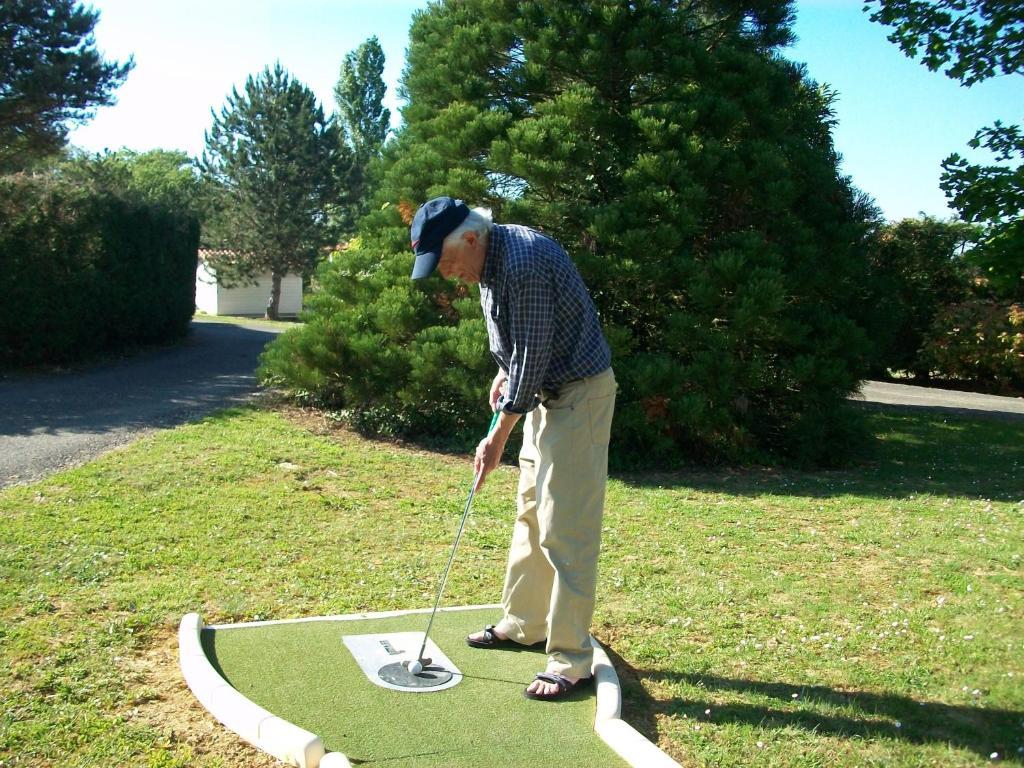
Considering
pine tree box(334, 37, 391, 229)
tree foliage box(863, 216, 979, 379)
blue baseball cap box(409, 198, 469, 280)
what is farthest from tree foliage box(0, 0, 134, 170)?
pine tree box(334, 37, 391, 229)

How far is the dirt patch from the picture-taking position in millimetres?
3170

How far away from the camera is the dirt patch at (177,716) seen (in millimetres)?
3170

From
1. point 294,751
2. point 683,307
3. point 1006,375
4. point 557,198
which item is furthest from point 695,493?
point 1006,375

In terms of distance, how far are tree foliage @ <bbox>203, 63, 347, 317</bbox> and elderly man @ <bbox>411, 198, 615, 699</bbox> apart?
29.8m

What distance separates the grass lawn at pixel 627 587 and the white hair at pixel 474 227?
6.54 ft

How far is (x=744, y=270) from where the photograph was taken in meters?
8.38

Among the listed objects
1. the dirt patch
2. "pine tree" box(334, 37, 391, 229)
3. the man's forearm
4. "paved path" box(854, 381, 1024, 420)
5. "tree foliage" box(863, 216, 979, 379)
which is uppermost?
"pine tree" box(334, 37, 391, 229)

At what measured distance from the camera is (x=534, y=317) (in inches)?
136

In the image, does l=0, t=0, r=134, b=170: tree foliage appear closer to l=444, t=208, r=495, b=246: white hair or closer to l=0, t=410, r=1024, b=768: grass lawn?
l=0, t=410, r=1024, b=768: grass lawn

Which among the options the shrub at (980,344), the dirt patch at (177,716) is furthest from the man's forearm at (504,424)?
the shrub at (980,344)

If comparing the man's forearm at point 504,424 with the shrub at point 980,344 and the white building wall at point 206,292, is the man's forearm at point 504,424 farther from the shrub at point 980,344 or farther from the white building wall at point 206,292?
the white building wall at point 206,292

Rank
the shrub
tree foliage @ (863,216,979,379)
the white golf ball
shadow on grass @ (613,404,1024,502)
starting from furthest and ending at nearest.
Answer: tree foliage @ (863,216,979,379), the shrub, shadow on grass @ (613,404,1024,502), the white golf ball

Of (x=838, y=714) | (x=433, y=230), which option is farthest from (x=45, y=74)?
(x=838, y=714)

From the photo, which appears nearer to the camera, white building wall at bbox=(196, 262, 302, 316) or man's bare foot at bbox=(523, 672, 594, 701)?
man's bare foot at bbox=(523, 672, 594, 701)
